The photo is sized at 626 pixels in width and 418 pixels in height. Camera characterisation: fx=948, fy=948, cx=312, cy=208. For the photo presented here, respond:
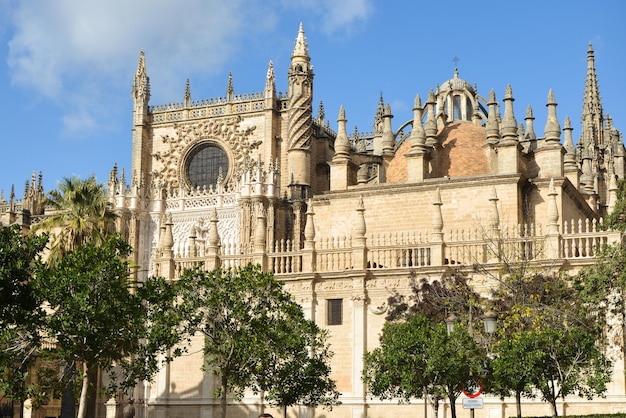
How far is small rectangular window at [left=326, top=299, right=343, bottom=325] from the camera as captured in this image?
1148 inches

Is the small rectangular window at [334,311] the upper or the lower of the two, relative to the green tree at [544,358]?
upper

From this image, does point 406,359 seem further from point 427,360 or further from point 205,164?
point 205,164

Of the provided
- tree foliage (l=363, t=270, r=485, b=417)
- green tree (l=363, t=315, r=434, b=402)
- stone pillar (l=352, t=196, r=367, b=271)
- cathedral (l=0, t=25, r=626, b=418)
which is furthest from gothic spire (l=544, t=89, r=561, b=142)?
green tree (l=363, t=315, r=434, b=402)

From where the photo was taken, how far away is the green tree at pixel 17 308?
64.0ft

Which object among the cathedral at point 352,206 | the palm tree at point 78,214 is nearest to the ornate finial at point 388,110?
the cathedral at point 352,206

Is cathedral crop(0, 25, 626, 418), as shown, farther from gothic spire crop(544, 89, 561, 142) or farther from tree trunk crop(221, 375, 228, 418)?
tree trunk crop(221, 375, 228, 418)

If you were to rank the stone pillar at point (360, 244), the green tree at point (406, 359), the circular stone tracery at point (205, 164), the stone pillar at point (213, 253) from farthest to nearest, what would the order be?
the circular stone tracery at point (205, 164) → the stone pillar at point (213, 253) → the stone pillar at point (360, 244) → the green tree at point (406, 359)

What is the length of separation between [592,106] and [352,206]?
2643 centimetres

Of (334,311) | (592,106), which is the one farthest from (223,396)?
(592,106)

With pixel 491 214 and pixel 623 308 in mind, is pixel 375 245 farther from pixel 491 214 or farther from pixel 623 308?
pixel 623 308

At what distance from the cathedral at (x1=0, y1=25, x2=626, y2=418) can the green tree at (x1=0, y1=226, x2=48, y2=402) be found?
9379mm

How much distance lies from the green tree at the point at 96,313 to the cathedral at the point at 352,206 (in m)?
8.48

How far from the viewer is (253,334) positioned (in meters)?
23.2

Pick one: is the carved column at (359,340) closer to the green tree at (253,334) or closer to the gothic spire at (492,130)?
the green tree at (253,334)
